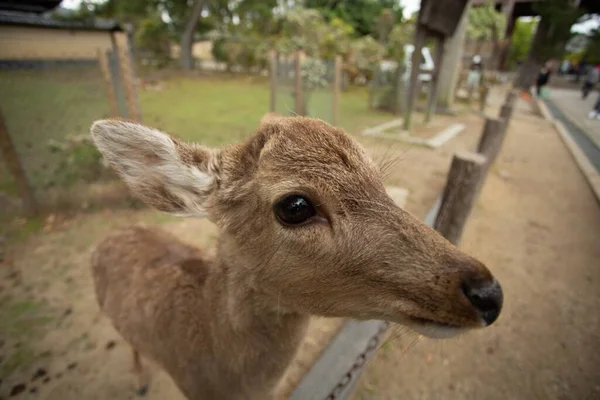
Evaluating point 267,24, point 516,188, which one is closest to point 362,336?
point 516,188

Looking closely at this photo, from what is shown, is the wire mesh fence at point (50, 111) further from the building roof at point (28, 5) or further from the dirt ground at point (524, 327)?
the dirt ground at point (524, 327)

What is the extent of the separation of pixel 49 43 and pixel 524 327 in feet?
27.7

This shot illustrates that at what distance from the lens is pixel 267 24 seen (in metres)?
29.4

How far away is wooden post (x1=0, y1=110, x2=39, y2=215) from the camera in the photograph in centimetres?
506

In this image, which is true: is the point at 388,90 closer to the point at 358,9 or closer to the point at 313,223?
the point at 313,223

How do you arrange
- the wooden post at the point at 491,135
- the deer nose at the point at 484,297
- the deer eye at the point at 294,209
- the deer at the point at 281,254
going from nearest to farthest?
the deer nose at the point at 484,297, the deer at the point at 281,254, the deer eye at the point at 294,209, the wooden post at the point at 491,135

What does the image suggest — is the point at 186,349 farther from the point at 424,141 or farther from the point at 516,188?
the point at 424,141

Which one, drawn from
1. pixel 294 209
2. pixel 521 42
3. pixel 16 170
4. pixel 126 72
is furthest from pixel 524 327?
pixel 521 42

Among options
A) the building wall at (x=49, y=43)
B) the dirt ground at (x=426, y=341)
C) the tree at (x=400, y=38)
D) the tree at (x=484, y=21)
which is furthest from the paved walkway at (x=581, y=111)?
the building wall at (x=49, y=43)

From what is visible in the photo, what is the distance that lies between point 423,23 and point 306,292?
1084 cm

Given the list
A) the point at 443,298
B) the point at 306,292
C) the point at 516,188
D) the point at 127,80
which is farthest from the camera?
the point at 516,188

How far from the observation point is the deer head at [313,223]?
127 cm

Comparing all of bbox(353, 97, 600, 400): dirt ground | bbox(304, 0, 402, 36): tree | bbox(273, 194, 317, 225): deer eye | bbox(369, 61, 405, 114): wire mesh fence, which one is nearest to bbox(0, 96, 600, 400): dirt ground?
bbox(353, 97, 600, 400): dirt ground

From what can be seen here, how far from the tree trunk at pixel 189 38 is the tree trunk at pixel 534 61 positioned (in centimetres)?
2665
